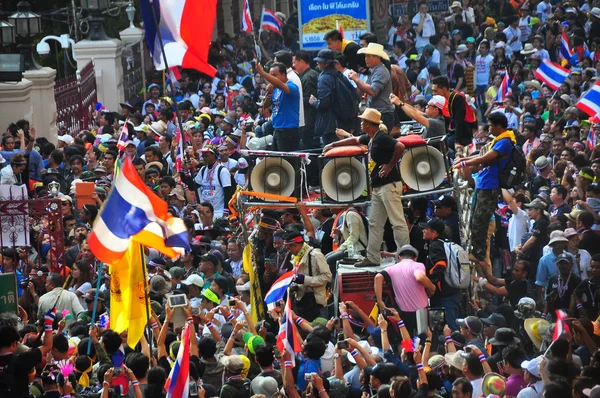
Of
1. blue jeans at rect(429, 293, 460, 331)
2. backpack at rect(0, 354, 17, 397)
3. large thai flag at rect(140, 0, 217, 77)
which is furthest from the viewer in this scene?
large thai flag at rect(140, 0, 217, 77)

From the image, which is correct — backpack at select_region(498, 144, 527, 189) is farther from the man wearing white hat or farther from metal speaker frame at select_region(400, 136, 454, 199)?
the man wearing white hat

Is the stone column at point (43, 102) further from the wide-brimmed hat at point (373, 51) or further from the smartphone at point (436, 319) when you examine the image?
the smartphone at point (436, 319)

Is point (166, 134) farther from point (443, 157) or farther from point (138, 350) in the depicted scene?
point (138, 350)

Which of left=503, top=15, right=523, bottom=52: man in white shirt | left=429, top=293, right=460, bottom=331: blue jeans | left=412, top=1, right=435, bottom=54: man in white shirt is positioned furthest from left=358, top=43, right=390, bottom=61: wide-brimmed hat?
left=412, top=1, right=435, bottom=54: man in white shirt


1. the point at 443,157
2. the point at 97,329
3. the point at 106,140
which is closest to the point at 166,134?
the point at 106,140

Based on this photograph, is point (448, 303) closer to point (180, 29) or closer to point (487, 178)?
point (487, 178)

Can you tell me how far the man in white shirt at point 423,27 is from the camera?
32.8 m

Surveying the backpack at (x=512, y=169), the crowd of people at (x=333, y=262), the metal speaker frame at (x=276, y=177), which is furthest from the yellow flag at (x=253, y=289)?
the backpack at (x=512, y=169)

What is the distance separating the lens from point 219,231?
56.9ft

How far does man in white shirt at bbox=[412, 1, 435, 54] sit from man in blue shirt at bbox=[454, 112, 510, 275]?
706 inches

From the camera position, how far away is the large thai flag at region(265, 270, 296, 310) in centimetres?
1348

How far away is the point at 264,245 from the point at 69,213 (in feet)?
10.3

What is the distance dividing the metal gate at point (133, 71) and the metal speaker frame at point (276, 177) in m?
14.6

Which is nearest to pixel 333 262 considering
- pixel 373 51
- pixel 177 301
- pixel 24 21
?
pixel 373 51
